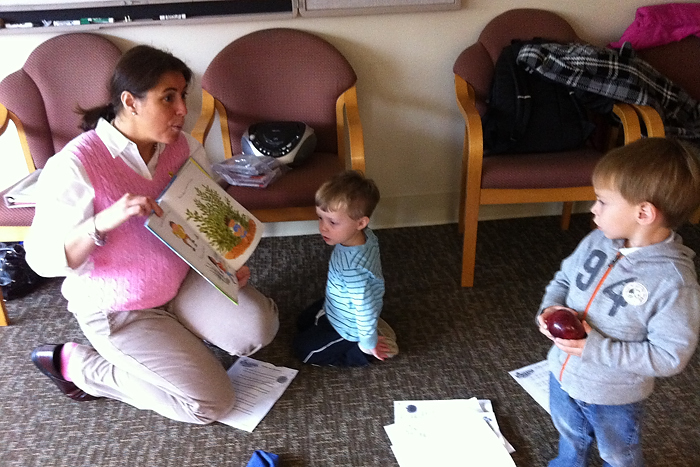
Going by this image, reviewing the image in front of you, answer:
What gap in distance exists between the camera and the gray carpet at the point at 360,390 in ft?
5.39

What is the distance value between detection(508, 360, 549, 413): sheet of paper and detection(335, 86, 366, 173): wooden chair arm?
0.90 metres

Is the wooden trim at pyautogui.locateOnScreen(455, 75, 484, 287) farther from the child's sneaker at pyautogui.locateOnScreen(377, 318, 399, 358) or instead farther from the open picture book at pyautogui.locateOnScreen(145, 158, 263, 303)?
the open picture book at pyautogui.locateOnScreen(145, 158, 263, 303)

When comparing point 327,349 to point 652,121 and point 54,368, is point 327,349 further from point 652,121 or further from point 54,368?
point 652,121

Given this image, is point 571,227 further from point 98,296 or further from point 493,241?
point 98,296

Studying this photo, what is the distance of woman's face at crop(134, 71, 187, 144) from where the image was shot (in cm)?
154

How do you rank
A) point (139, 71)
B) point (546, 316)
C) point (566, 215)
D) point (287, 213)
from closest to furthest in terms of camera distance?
point (546, 316) < point (139, 71) < point (287, 213) < point (566, 215)

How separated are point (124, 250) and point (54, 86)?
1179 mm

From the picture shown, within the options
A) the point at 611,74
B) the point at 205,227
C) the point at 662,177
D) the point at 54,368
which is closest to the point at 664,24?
the point at 611,74

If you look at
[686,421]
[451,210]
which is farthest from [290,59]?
[686,421]

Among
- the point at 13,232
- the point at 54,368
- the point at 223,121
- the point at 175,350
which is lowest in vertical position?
the point at 54,368

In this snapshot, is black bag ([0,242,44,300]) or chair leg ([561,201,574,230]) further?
chair leg ([561,201,574,230])

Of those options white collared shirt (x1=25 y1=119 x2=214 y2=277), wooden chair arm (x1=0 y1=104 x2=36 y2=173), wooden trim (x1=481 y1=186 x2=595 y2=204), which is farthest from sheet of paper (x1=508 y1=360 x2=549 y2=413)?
wooden chair arm (x1=0 y1=104 x2=36 y2=173)

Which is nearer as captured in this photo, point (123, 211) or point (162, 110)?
point (123, 211)

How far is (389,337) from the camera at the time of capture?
1982 millimetres
